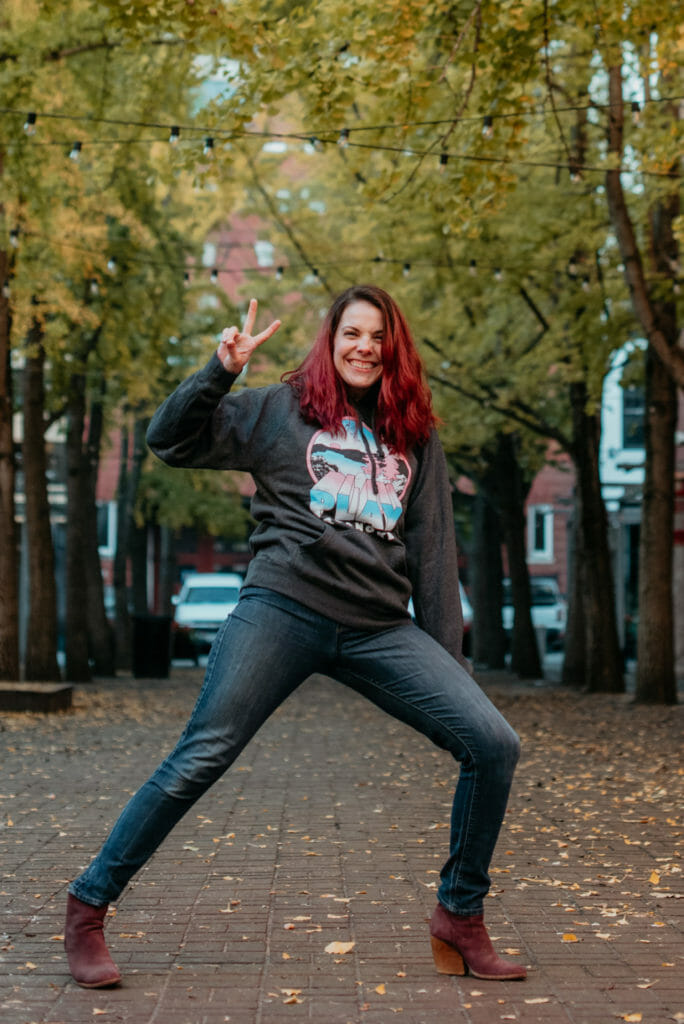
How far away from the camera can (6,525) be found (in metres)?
16.5

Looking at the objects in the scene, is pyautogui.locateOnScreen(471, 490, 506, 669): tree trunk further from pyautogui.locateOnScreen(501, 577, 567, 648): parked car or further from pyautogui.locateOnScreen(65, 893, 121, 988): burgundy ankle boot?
pyautogui.locateOnScreen(65, 893, 121, 988): burgundy ankle boot

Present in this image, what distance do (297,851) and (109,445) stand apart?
2198 cm

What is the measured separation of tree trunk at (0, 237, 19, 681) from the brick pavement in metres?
4.41

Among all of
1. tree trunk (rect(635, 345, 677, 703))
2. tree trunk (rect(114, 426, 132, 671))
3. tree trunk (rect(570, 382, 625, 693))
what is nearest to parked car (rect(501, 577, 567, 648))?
tree trunk (rect(114, 426, 132, 671))

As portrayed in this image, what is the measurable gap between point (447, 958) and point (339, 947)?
1.67 ft

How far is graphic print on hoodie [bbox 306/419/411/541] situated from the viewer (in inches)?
171

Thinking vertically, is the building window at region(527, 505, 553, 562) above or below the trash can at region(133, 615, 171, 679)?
above

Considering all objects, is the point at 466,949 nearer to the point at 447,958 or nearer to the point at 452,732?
the point at 447,958

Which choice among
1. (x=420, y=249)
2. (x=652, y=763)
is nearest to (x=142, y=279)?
(x=420, y=249)

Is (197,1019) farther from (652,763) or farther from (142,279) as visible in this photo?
(142,279)

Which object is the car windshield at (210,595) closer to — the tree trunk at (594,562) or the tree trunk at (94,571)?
the tree trunk at (94,571)

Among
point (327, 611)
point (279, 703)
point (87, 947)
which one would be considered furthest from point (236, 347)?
point (87, 947)

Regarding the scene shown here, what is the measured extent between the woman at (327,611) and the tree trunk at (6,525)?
40.6ft

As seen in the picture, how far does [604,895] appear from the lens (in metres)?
5.95
